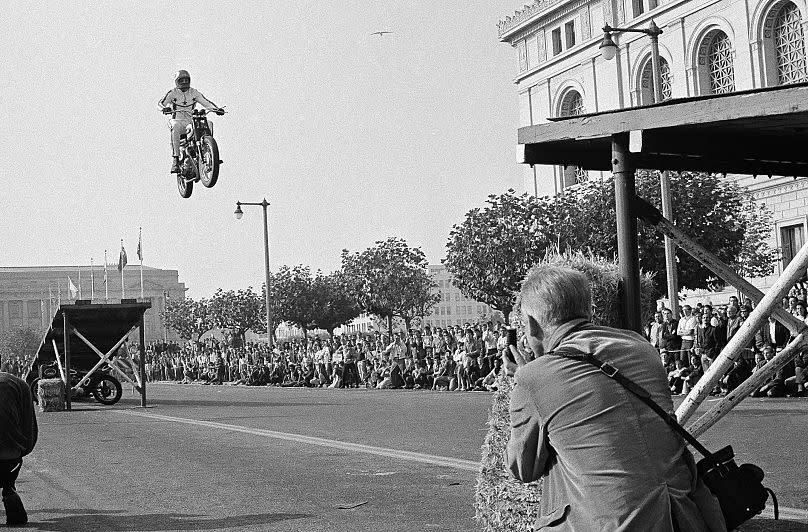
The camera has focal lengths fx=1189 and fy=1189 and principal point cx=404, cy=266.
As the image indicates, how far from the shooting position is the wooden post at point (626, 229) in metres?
6.13

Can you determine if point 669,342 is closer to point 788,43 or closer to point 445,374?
point 445,374

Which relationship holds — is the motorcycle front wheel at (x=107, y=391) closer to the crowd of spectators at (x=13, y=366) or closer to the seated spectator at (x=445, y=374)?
the crowd of spectators at (x=13, y=366)

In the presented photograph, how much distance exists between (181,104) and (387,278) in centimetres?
4534

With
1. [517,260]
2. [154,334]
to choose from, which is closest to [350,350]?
[517,260]

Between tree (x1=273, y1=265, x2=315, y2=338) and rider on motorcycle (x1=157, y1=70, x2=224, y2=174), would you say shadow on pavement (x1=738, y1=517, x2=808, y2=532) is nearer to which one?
rider on motorcycle (x1=157, y1=70, x2=224, y2=174)

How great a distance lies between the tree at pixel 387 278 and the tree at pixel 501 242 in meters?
22.1

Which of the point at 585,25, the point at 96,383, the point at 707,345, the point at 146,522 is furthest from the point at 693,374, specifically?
the point at 585,25

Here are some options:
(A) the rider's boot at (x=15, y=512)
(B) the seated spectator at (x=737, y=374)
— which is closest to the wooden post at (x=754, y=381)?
(A) the rider's boot at (x=15, y=512)

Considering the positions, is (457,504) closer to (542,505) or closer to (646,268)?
(542,505)

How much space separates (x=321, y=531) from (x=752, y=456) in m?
5.41

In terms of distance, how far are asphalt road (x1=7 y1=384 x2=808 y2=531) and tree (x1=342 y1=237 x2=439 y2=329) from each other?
154 ft

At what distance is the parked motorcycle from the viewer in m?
29.0

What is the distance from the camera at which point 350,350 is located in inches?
1527

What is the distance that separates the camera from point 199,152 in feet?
Result: 77.4
